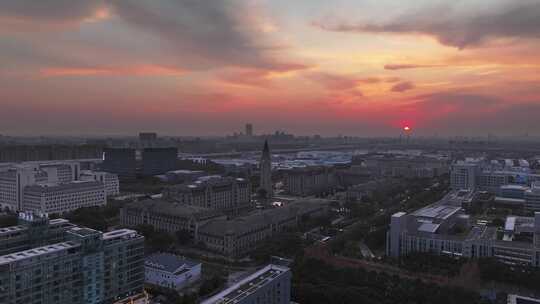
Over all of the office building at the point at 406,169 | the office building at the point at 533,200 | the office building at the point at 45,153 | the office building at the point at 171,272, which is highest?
the office building at the point at 45,153

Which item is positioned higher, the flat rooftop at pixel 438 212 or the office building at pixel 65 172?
the office building at pixel 65 172

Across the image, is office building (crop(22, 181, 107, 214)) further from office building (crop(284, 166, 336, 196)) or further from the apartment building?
office building (crop(284, 166, 336, 196))

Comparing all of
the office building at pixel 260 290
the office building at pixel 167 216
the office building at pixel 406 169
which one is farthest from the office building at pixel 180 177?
the office building at pixel 260 290

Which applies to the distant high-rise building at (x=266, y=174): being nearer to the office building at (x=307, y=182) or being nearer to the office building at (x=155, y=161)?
the office building at (x=307, y=182)

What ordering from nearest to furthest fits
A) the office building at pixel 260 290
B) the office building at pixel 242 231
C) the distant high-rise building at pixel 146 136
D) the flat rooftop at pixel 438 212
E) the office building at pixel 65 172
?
the office building at pixel 260 290 < the office building at pixel 242 231 < the flat rooftop at pixel 438 212 < the office building at pixel 65 172 < the distant high-rise building at pixel 146 136

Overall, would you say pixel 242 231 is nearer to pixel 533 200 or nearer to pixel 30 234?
pixel 30 234

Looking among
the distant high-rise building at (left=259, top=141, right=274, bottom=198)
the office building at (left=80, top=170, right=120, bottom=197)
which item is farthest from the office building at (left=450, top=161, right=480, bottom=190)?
the office building at (left=80, top=170, right=120, bottom=197)
